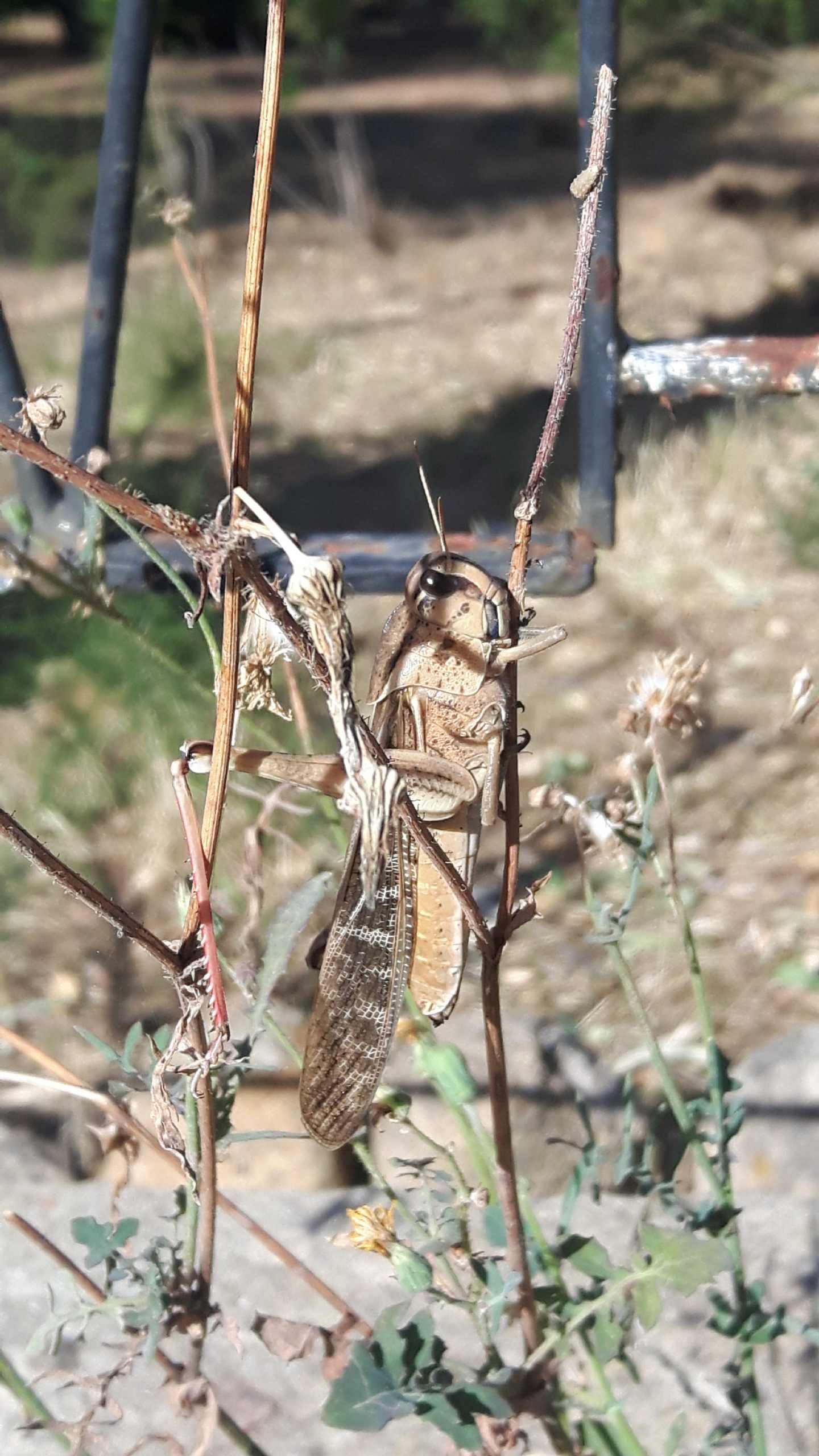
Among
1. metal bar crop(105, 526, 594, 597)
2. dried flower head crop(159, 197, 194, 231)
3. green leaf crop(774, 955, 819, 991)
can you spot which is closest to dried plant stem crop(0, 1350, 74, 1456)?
metal bar crop(105, 526, 594, 597)

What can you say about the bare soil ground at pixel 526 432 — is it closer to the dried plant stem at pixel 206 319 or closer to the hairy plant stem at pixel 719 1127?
the hairy plant stem at pixel 719 1127

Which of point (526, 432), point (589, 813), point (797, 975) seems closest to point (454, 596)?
point (589, 813)

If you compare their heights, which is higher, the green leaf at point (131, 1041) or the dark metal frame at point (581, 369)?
the dark metal frame at point (581, 369)

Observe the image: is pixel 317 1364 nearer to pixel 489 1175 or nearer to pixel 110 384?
pixel 489 1175

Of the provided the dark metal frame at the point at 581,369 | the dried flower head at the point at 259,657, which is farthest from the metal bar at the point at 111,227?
the dried flower head at the point at 259,657

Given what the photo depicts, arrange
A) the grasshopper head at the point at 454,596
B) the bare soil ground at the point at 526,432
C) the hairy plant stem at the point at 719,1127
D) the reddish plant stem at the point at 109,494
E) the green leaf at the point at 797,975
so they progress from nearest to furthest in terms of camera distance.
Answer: the reddish plant stem at the point at 109,494, the grasshopper head at the point at 454,596, the hairy plant stem at the point at 719,1127, the green leaf at the point at 797,975, the bare soil ground at the point at 526,432
